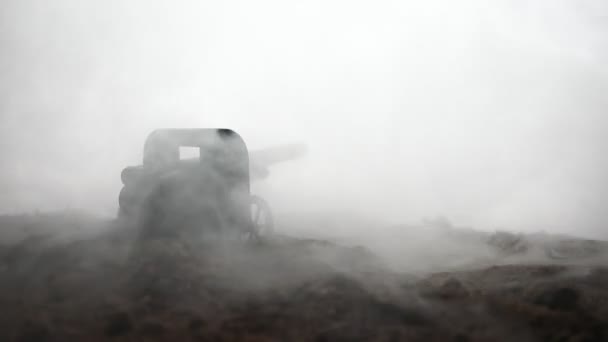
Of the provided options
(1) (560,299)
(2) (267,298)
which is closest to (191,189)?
(2) (267,298)

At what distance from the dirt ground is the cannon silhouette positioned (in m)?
0.64

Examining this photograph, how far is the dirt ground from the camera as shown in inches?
165

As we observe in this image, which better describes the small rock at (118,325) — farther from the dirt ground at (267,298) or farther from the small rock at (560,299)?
the small rock at (560,299)

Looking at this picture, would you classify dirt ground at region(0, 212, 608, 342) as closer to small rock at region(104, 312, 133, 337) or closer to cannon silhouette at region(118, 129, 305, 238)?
small rock at region(104, 312, 133, 337)

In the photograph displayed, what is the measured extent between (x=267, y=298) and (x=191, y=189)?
8.86ft

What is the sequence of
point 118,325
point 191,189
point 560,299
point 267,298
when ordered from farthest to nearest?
point 191,189 → point 267,298 → point 560,299 → point 118,325

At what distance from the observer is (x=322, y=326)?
14.1 feet

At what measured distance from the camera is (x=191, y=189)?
22.9ft

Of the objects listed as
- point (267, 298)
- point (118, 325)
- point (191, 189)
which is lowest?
point (118, 325)

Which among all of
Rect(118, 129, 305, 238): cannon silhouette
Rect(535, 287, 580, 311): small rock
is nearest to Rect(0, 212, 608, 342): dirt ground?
Rect(535, 287, 580, 311): small rock

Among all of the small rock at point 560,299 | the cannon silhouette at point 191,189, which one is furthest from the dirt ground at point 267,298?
the cannon silhouette at point 191,189

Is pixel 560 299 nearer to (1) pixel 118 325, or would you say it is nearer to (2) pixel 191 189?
(1) pixel 118 325

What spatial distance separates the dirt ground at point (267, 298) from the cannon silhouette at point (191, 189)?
0.64 meters

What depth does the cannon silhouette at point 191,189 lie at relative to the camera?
22.0 ft
